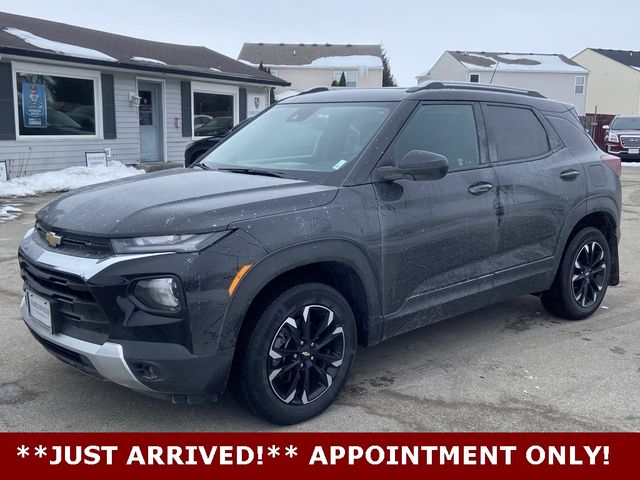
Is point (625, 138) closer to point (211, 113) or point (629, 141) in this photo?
point (629, 141)

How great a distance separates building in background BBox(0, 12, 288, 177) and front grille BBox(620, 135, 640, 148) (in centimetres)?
1360

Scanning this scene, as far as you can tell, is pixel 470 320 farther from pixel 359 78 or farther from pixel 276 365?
pixel 359 78

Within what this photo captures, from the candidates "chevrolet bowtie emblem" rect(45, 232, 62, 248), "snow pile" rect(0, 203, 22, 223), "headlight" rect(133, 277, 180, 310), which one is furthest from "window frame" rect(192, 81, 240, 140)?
"headlight" rect(133, 277, 180, 310)

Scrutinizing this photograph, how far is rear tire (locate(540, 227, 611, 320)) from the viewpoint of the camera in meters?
5.41

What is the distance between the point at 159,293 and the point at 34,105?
12.3 meters

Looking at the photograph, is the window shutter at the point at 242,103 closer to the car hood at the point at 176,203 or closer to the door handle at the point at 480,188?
the door handle at the point at 480,188

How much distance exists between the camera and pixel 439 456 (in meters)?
3.41

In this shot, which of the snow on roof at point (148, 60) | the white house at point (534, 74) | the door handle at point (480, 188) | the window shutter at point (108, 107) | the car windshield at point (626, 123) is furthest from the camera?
the white house at point (534, 74)

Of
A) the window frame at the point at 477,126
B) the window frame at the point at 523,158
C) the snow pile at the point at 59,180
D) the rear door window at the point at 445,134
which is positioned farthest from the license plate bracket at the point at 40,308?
the snow pile at the point at 59,180

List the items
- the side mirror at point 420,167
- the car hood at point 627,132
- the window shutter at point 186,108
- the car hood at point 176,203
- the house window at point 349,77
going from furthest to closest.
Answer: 1. the house window at point 349,77
2. the car hood at point 627,132
3. the window shutter at point 186,108
4. the side mirror at point 420,167
5. the car hood at point 176,203

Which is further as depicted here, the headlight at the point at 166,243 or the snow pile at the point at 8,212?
the snow pile at the point at 8,212

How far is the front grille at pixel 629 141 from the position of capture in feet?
80.3

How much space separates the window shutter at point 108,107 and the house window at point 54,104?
20cm

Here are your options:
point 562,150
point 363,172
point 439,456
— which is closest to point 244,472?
point 439,456
